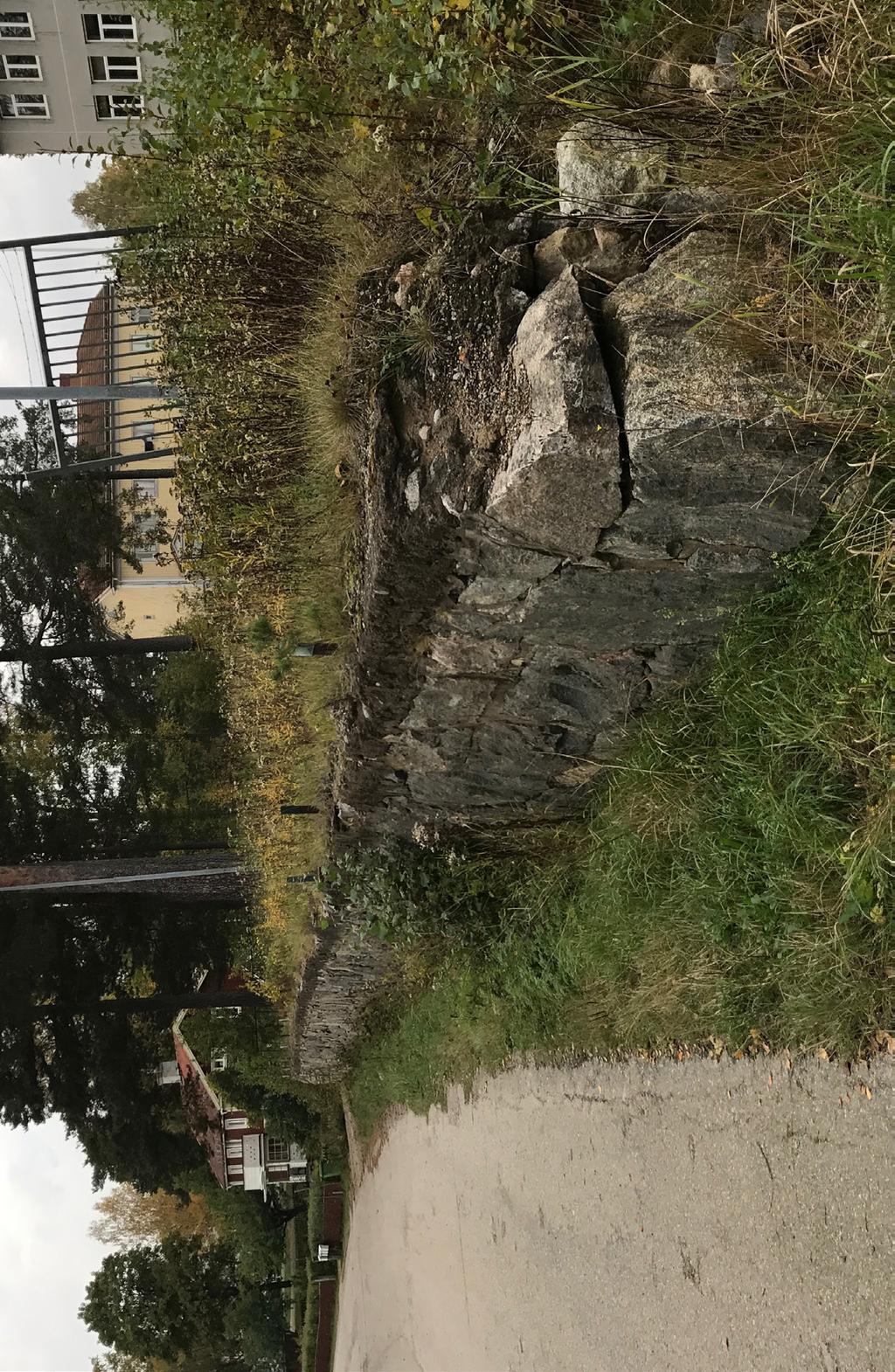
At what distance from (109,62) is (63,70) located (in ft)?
3.57

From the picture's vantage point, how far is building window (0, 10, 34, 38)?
19.0 metres

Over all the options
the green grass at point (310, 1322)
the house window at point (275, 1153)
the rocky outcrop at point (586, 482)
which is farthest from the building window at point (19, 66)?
the green grass at point (310, 1322)

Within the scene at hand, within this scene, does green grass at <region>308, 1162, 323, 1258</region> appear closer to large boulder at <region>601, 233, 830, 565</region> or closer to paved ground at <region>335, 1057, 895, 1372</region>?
paved ground at <region>335, 1057, 895, 1372</region>

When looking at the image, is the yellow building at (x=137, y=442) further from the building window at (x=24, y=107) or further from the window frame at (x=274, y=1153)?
the window frame at (x=274, y=1153)

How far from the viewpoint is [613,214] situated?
3.06 meters

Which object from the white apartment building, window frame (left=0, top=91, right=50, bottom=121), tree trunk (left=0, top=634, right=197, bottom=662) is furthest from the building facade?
window frame (left=0, top=91, right=50, bottom=121)

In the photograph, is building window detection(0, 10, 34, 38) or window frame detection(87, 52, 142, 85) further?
window frame detection(87, 52, 142, 85)

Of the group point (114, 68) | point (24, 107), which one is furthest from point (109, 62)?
point (24, 107)

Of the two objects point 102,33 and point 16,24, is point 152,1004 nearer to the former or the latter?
point 102,33

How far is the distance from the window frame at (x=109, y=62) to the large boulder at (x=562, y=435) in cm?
2113

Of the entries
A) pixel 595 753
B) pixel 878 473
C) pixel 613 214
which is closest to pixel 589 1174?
pixel 595 753

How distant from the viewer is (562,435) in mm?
2906

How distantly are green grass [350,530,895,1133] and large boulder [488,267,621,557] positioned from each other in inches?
30.1

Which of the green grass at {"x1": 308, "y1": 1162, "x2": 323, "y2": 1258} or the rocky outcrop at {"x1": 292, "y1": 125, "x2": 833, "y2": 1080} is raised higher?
the rocky outcrop at {"x1": 292, "y1": 125, "x2": 833, "y2": 1080}
